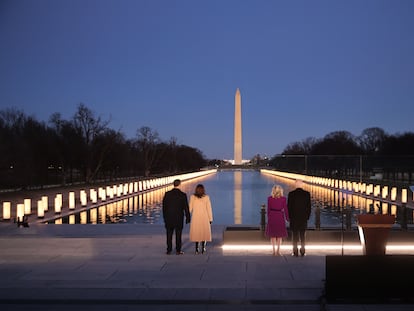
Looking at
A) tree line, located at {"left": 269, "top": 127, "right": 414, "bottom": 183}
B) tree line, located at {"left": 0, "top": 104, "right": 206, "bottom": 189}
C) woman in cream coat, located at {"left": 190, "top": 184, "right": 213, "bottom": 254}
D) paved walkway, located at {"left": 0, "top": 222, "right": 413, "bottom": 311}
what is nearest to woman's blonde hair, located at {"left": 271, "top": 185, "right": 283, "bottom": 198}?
paved walkway, located at {"left": 0, "top": 222, "right": 413, "bottom": 311}

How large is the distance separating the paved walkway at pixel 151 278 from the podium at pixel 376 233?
107 centimetres

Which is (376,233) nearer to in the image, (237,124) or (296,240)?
(296,240)

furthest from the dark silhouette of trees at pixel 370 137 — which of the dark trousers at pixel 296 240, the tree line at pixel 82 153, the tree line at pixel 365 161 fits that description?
the dark trousers at pixel 296 240

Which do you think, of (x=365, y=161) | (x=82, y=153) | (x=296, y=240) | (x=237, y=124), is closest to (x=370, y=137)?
(x=237, y=124)

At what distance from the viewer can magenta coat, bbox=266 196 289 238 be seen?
1155 centimetres

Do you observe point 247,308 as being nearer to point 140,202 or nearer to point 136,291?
point 136,291

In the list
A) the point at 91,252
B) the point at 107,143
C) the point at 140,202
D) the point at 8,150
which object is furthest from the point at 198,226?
the point at 107,143

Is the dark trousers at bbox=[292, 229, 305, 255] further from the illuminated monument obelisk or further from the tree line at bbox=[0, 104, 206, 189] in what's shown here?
the illuminated monument obelisk

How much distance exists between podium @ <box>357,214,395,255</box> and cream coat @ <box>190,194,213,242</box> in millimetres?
3803

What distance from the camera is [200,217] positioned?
1199cm

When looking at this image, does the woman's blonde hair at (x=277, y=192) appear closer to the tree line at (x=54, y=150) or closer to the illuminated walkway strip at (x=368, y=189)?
the illuminated walkway strip at (x=368, y=189)

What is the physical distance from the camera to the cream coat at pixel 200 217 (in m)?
11.9

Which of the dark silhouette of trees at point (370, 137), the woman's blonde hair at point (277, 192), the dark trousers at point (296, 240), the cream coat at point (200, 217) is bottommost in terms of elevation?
the dark trousers at point (296, 240)

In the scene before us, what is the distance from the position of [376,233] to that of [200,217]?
4.20 m
